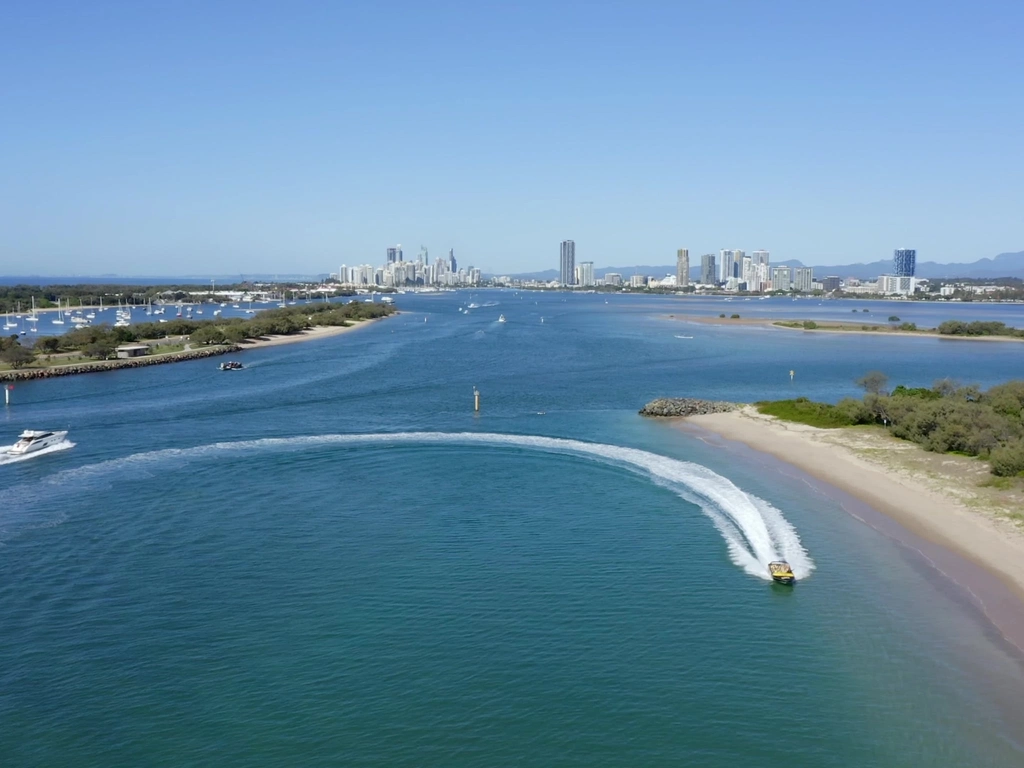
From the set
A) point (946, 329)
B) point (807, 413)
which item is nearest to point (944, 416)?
A: point (807, 413)

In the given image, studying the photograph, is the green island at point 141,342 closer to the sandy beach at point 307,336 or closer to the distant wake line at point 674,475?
the sandy beach at point 307,336

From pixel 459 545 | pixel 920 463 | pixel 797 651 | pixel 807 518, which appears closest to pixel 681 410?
pixel 920 463

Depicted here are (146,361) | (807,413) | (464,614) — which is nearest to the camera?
(464,614)

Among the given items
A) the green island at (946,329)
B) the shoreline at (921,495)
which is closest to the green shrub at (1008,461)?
the shoreline at (921,495)

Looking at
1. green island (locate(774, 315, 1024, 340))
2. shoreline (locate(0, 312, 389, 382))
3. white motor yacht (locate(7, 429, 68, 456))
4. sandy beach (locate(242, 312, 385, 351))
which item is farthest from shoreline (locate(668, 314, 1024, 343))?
white motor yacht (locate(7, 429, 68, 456))

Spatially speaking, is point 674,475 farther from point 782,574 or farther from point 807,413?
point 807,413
